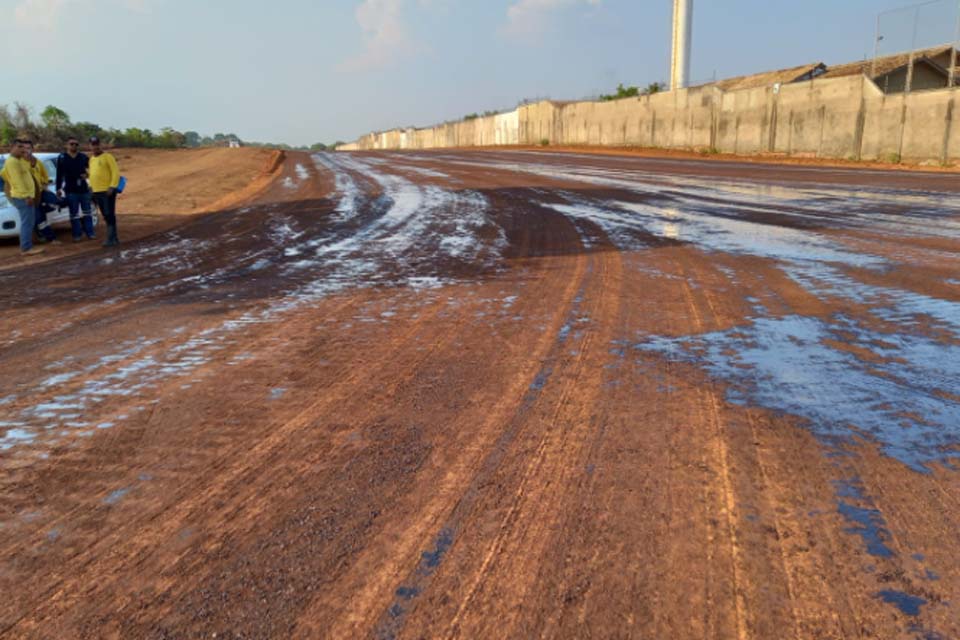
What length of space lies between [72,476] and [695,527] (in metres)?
2.80

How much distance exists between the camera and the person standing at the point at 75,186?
10741mm

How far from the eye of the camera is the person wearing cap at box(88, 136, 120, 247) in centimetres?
1041

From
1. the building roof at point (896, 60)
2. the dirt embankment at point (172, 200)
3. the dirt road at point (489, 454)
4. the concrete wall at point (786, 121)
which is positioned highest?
the building roof at point (896, 60)

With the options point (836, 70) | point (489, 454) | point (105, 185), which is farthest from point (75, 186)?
point (836, 70)

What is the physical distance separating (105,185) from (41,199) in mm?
1047

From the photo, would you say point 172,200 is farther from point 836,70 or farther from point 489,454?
point 836,70

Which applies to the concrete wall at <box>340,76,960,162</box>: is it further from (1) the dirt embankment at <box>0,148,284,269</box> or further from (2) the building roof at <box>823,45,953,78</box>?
(1) the dirt embankment at <box>0,148,284,269</box>

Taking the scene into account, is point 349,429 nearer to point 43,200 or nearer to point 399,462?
point 399,462

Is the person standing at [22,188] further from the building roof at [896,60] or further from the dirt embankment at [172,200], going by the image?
the building roof at [896,60]

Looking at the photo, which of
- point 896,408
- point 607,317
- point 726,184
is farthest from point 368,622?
point 726,184

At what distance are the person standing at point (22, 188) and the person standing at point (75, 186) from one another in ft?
2.94

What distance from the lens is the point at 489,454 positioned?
3162 millimetres

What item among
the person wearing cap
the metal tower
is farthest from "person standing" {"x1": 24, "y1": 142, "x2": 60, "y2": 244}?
the metal tower

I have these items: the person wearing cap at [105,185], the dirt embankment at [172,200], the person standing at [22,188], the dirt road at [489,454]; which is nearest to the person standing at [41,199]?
the person standing at [22,188]
